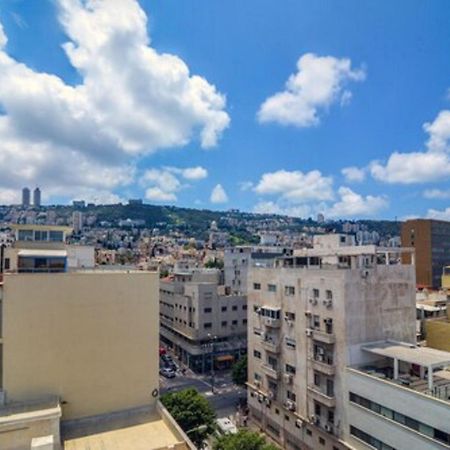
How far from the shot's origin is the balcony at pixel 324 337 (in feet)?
103

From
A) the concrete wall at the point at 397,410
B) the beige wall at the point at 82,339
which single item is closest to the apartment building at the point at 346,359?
the concrete wall at the point at 397,410

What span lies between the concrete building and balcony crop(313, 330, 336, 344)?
80550 millimetres

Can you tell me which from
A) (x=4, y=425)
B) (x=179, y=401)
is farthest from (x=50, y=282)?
(x=179, y=401)

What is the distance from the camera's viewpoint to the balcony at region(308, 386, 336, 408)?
3127 centimetres

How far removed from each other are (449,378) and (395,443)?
6.59m

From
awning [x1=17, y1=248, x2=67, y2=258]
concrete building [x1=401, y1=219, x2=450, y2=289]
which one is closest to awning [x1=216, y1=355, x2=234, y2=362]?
awning [x1=17, y1=248, x2=67, y2=258]

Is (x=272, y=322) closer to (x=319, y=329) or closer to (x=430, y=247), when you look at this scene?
(x=319, y=329)

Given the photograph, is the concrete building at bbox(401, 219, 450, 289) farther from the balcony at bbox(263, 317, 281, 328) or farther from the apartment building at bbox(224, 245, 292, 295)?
the balcony at bbox(263, 317, 281, 328)

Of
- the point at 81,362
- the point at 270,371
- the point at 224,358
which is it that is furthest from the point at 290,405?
the point at 224,358

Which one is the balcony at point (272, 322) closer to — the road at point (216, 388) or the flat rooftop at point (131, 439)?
the road at point (216, 388)

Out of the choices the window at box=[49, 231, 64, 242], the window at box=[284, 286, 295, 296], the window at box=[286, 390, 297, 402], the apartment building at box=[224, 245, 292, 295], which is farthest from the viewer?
the apartment building at box=[224, 245, 292, 295]

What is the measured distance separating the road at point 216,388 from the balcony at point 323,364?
693 inches

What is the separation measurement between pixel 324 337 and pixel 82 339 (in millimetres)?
20252

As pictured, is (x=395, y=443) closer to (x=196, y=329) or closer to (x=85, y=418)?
(x=85, y=418)
